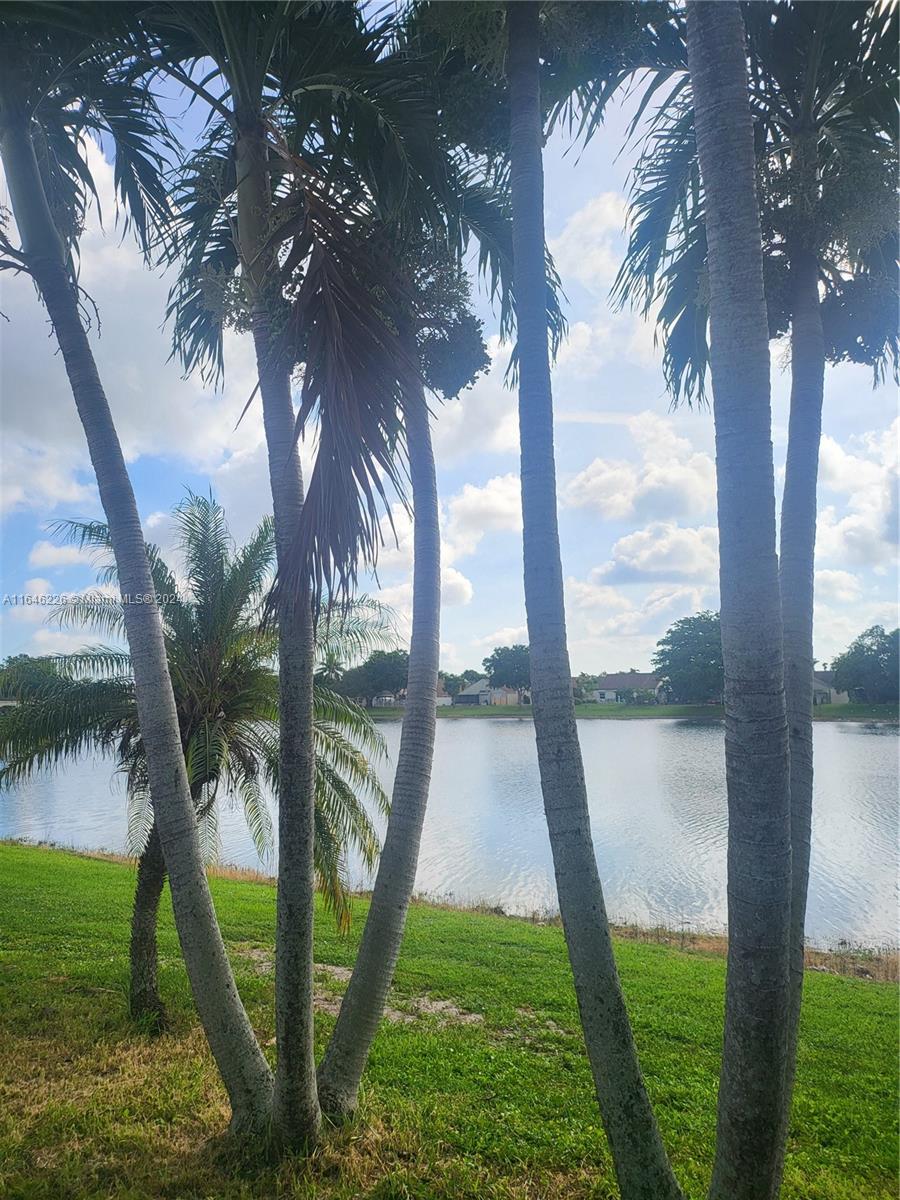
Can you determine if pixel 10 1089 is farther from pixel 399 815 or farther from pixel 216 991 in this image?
pixel 399 815

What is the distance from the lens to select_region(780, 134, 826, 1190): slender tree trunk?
141 inches

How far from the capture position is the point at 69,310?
4758 millimetres

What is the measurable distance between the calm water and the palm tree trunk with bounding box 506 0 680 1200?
24.4ft

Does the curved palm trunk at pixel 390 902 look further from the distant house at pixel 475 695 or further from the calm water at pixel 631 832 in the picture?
the distant house at pixel 475 695

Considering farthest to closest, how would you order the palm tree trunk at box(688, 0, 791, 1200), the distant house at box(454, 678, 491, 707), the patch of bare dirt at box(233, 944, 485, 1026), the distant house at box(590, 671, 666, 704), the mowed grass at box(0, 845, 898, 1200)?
the distant house at box(454, 678, 491, 707), the distant house at box(590, 671, 666, 704), the patch of bare dirt at box(233, 944, 485, 1026), the mowed grass at box(0, 845, 898, 1200), the palm tree trunk at box(688, 0, 791, 1200)

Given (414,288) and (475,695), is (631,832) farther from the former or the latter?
(475,695)

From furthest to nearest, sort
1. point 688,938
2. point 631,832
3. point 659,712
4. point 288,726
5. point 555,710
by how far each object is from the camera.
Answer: point 659,712
point 631,832
point 688,938
point 288,726
point 555,710

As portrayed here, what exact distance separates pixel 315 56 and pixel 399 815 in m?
4.77

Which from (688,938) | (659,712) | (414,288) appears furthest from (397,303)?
(659,712)

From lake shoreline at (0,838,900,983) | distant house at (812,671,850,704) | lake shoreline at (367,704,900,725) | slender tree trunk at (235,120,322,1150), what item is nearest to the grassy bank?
lake shoreline at (367,704,900,725)

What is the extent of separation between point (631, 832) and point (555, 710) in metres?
19.6

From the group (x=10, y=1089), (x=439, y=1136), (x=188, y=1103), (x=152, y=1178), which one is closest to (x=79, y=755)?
(x=10, y=1089)

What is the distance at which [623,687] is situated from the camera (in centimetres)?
11112

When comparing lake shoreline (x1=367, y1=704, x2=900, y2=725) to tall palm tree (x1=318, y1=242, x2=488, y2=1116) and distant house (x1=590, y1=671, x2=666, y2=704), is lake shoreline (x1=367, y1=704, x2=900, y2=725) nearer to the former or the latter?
distant house (x1=590, y1=671, x2=666, y2=704)
